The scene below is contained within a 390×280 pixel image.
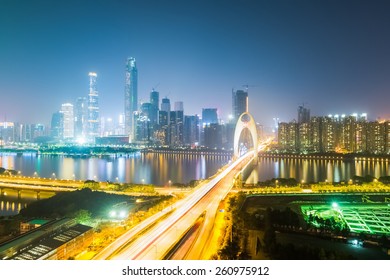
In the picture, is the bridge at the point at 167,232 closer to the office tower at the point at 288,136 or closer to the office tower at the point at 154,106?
the office tower at the point at 288,136

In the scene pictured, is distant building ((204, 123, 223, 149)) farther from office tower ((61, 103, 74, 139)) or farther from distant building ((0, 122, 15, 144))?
office tower ((61, 103, 74, 139))

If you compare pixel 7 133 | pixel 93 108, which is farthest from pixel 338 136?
pixel 93 108

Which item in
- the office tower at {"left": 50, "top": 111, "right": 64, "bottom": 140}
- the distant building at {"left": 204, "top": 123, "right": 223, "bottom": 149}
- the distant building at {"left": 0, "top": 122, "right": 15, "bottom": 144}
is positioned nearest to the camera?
the distant building at {"left": 204, "top": 123, "right": 223, "bottom": 149}

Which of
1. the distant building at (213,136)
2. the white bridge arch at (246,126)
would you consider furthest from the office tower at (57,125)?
the white bridge arch at (246,126)

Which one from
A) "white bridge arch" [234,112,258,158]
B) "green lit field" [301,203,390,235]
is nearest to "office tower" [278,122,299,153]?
"white bridge arch" [234,112,258,158]

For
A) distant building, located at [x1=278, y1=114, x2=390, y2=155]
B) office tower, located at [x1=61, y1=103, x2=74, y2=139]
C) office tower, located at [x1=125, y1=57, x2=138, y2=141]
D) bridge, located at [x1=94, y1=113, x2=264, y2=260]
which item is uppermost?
office tower, located at [x1=125, y1=57, x2=138, y2=141]

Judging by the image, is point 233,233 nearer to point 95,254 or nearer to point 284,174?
point 95,254

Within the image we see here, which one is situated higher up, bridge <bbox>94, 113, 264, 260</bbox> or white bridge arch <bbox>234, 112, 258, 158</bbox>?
white bridge arch <bbox>234, 112, 258, 158</bbox>

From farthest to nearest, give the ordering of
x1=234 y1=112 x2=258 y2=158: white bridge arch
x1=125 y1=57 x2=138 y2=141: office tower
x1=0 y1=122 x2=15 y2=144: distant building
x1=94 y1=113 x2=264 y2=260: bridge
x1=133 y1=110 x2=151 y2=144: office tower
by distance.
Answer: x1=125 y1=57 x2=138 y2=141: office tower → x1=133 y1=110 x2=151 y2=144: office tower → x1=0 y1=122 x2=15 y2=144: distant building → x1=234 y1=112 x2=258 y2=158: white bridge arch → x1=94 y1=113 x2=264 y2=260: bridge
